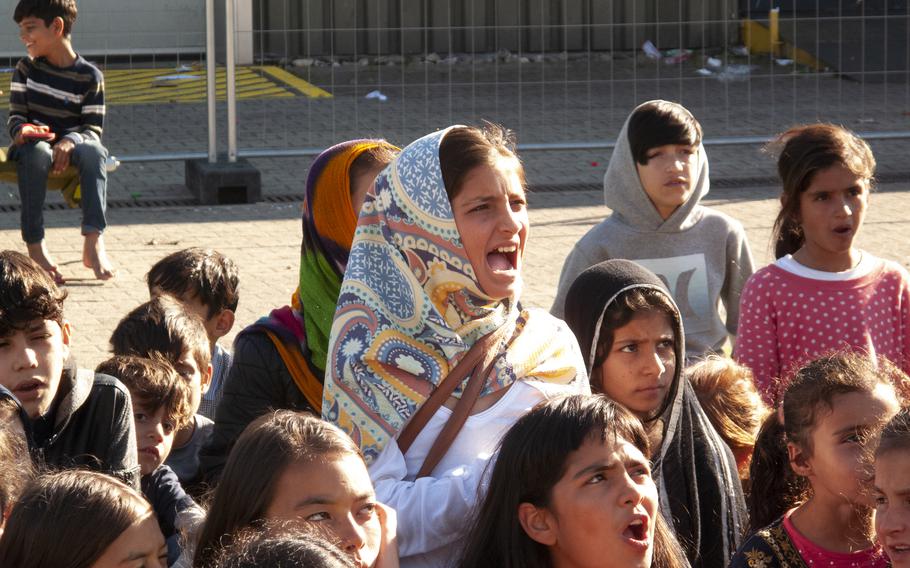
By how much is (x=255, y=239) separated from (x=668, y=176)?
450 centimetres

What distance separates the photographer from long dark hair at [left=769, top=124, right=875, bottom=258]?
4.63m

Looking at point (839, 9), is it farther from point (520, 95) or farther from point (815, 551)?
point (815, 551)

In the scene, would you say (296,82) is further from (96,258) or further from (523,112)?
(96,258)

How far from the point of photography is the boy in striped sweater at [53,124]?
8.12 metres

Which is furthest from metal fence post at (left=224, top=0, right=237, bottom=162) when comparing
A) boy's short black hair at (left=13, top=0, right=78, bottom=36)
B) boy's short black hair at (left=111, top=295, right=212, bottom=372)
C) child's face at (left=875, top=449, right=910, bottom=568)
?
child's face at (left=875, top=449, right=910, bottom=568)

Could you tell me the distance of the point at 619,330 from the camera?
12.3ft

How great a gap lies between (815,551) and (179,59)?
9885 mm

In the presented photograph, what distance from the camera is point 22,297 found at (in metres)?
3.48

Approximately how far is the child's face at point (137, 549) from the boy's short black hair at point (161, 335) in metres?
1.38

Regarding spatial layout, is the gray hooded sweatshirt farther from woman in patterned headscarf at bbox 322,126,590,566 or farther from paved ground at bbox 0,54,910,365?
paved ground at bbox 0,54,910,365

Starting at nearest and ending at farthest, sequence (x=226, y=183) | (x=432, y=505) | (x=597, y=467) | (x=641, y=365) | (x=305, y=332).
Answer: (x=597, y=467), (x=432, y=505), (x=641, y=365), (x=305, y=332), (x=226, y=183)

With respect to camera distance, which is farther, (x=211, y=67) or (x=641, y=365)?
(x=211, y=67)

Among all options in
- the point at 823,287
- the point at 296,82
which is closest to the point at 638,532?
the point at 823,287

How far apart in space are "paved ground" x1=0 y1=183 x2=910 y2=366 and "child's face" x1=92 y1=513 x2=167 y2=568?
4168 millimetres
